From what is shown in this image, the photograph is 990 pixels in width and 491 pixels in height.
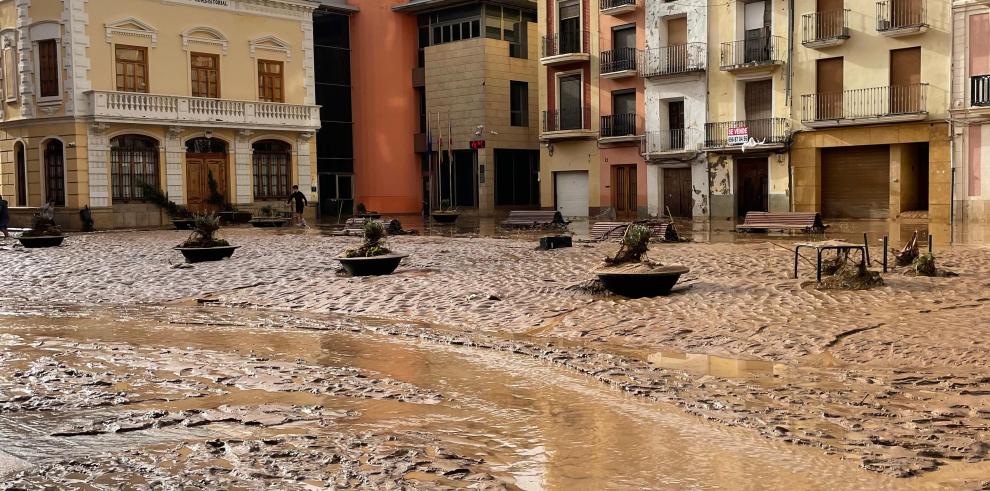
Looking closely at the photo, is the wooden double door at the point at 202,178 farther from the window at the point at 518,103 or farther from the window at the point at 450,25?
the window at the point at 518,103

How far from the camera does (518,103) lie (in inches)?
2003

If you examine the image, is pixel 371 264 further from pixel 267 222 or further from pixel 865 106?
pixel 865 106

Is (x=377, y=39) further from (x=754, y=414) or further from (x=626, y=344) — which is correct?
(x=754, y=414)

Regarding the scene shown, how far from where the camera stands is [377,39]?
170ft

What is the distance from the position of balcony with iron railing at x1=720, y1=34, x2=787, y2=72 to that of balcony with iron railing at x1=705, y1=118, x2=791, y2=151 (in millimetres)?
2107

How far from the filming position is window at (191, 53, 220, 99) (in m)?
42.2

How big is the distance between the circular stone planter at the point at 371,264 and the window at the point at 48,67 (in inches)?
1029

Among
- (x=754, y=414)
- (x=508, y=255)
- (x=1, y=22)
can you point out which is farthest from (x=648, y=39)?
(x=754, y=414)

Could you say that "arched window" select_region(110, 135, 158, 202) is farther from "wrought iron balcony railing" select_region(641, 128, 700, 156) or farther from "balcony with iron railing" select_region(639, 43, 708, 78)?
"balcony with iron railing" select_region(639, 43, 708, 78)

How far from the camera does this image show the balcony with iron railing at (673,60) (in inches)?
1563

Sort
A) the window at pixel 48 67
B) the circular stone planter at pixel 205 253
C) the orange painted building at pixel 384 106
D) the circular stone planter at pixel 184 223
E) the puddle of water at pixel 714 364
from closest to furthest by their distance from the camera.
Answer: the puddle of water at pixel 714 364
the circular stone planter at pixel 205 253
the circular stone planter at pixel 184 223
the window at pixel 48 67
the orange painted building at pixel 384 106

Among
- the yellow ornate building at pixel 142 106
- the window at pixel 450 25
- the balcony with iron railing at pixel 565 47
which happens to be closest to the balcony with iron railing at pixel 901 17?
the balcony with iron railing at pixel 565 47

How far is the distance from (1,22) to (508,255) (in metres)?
29.7

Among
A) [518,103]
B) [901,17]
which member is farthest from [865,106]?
[518,103]
